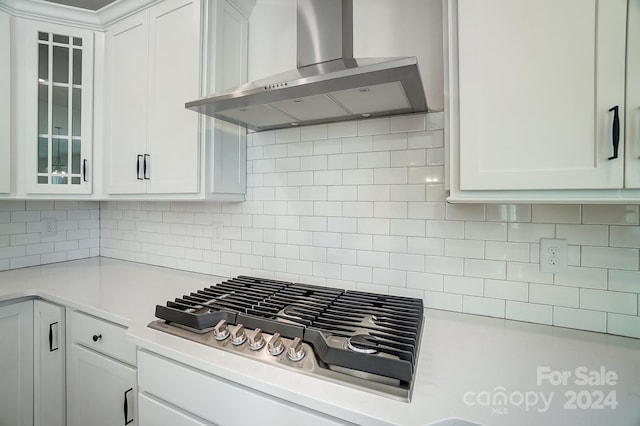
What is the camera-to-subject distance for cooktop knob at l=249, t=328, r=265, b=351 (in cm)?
92

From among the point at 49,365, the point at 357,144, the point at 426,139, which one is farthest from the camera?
the point at 49,365

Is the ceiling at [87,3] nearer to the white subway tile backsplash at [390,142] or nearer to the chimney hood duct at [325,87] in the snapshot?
the chimney hood duct at [325,87]

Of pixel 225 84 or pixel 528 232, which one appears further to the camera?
pixel 225 84

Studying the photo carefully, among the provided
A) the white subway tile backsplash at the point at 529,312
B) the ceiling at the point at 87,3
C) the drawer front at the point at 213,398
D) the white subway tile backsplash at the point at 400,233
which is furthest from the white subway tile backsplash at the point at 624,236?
the ceiling at the point at 87,3

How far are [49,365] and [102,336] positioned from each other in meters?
0.56

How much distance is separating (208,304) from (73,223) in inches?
71.7

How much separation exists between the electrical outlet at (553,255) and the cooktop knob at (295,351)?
942 mm

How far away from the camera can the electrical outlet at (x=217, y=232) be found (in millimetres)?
1825

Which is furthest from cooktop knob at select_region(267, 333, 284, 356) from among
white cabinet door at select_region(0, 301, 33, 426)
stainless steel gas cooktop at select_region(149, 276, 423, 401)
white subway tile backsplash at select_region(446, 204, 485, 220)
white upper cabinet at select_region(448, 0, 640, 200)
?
white cabinet door at select_region(0, 301, 33, 426)

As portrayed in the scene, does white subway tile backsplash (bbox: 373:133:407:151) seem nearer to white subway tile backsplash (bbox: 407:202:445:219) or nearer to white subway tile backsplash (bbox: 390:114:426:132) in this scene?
white subway tile backsplash (bbox: 390:114:426:132)

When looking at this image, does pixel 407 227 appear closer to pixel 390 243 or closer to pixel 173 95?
pixel 390 243

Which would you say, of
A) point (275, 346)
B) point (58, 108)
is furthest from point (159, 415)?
point (58, 108)

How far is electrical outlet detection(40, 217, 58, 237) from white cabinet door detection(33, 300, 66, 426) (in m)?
0.79

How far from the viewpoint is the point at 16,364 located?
151 cm
